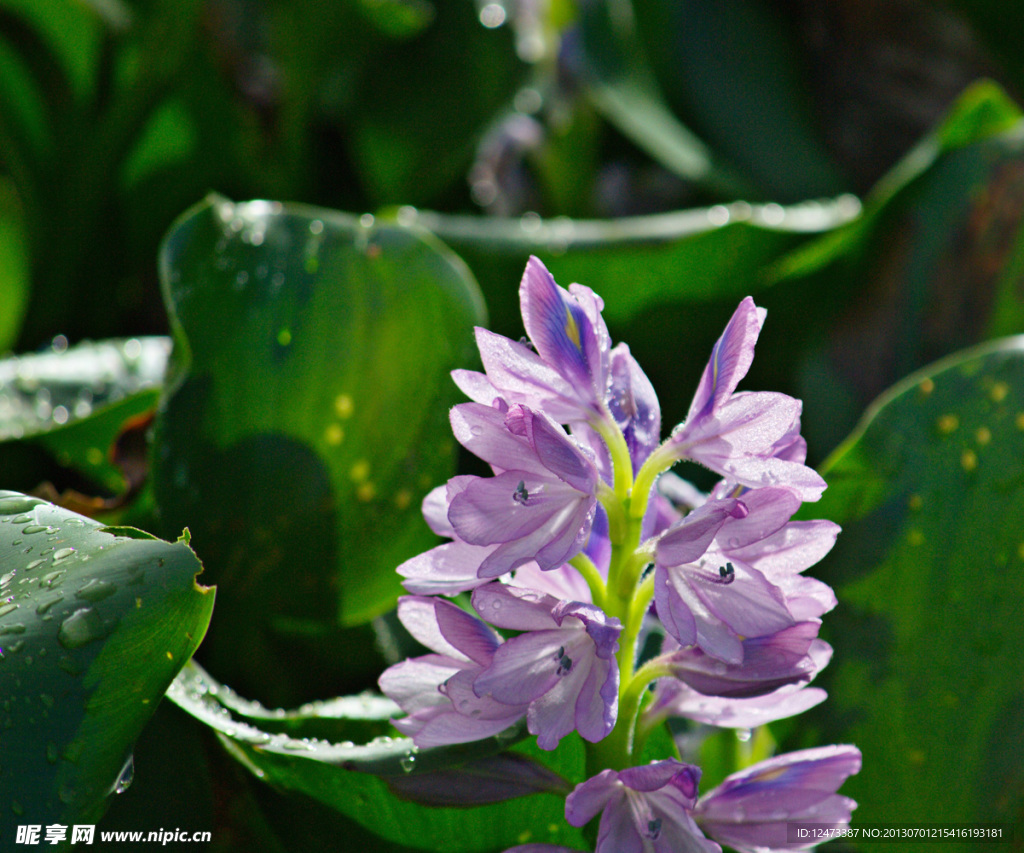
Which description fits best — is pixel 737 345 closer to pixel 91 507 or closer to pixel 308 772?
pixel 308 772

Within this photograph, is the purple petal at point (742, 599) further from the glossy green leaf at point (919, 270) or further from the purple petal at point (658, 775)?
the glossy green leaf at point (919, 270)

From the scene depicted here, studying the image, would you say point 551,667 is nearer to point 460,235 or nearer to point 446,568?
point 446,568

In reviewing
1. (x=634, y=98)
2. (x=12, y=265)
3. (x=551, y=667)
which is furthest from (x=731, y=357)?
(x=634, y=98)

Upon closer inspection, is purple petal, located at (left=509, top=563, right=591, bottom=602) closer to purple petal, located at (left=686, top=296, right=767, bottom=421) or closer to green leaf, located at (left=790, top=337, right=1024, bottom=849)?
purple petal, located at (left=686, top=296, right=767, bottom=421)

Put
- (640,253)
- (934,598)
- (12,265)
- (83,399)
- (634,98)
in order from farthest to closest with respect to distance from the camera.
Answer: (634,98) → (12,265) → (640,253) → (83,399) → (934,598)

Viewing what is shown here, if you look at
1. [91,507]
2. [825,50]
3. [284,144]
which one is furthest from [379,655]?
[825,50]

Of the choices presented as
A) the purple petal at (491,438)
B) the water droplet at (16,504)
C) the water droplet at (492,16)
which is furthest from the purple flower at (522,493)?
the water droplet at (492,16)
